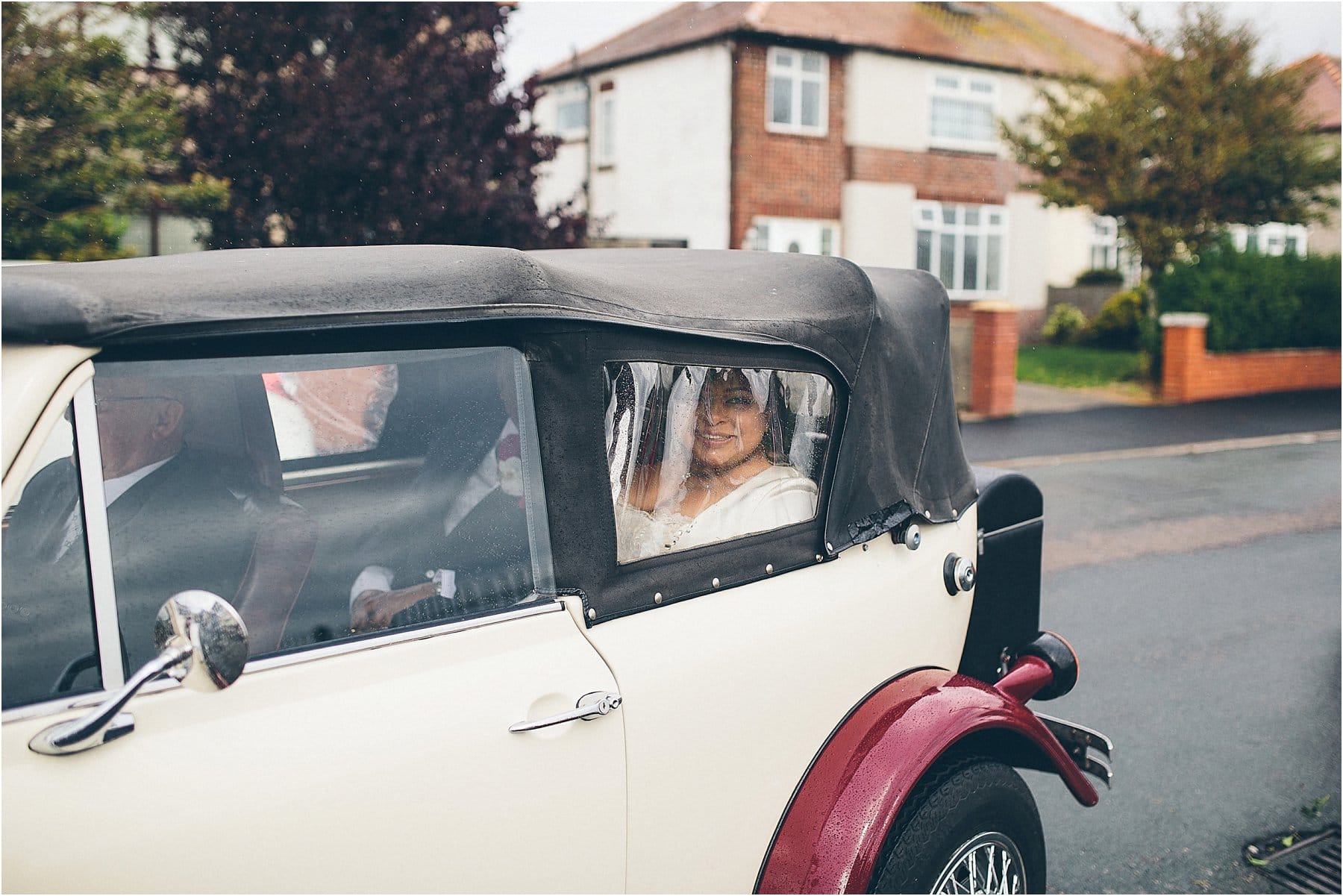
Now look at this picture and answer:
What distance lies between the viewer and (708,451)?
2479 millimetres

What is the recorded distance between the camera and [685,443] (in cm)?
243

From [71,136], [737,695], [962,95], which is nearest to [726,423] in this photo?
[737,695]

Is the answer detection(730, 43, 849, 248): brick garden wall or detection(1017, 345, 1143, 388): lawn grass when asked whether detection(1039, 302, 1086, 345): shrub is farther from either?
detection(730, 43, 849, 248): brick garden wall

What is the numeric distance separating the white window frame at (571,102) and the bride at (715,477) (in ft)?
83.5

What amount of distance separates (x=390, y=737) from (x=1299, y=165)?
2221 cm

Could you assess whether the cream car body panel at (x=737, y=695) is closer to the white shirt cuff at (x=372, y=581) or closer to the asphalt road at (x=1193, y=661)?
the white shirt cuff at (x=372, y=581)

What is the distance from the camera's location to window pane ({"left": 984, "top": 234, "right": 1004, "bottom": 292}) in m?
27.8

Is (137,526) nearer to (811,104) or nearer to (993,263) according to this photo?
(811,104)

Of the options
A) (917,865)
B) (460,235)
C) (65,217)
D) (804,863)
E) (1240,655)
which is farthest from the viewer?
(460,235)

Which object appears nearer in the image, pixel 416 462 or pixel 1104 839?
pixel 416 462

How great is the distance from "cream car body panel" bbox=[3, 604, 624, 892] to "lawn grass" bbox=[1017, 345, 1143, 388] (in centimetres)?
1928

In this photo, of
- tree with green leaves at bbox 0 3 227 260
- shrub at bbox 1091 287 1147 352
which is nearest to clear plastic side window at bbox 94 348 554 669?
tree with green leaves at bbox 0 3 227 260

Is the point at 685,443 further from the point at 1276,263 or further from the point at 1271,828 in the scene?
the point at 1276,263

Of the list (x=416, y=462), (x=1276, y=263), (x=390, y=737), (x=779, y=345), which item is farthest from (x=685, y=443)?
(x=1276, y=263)
